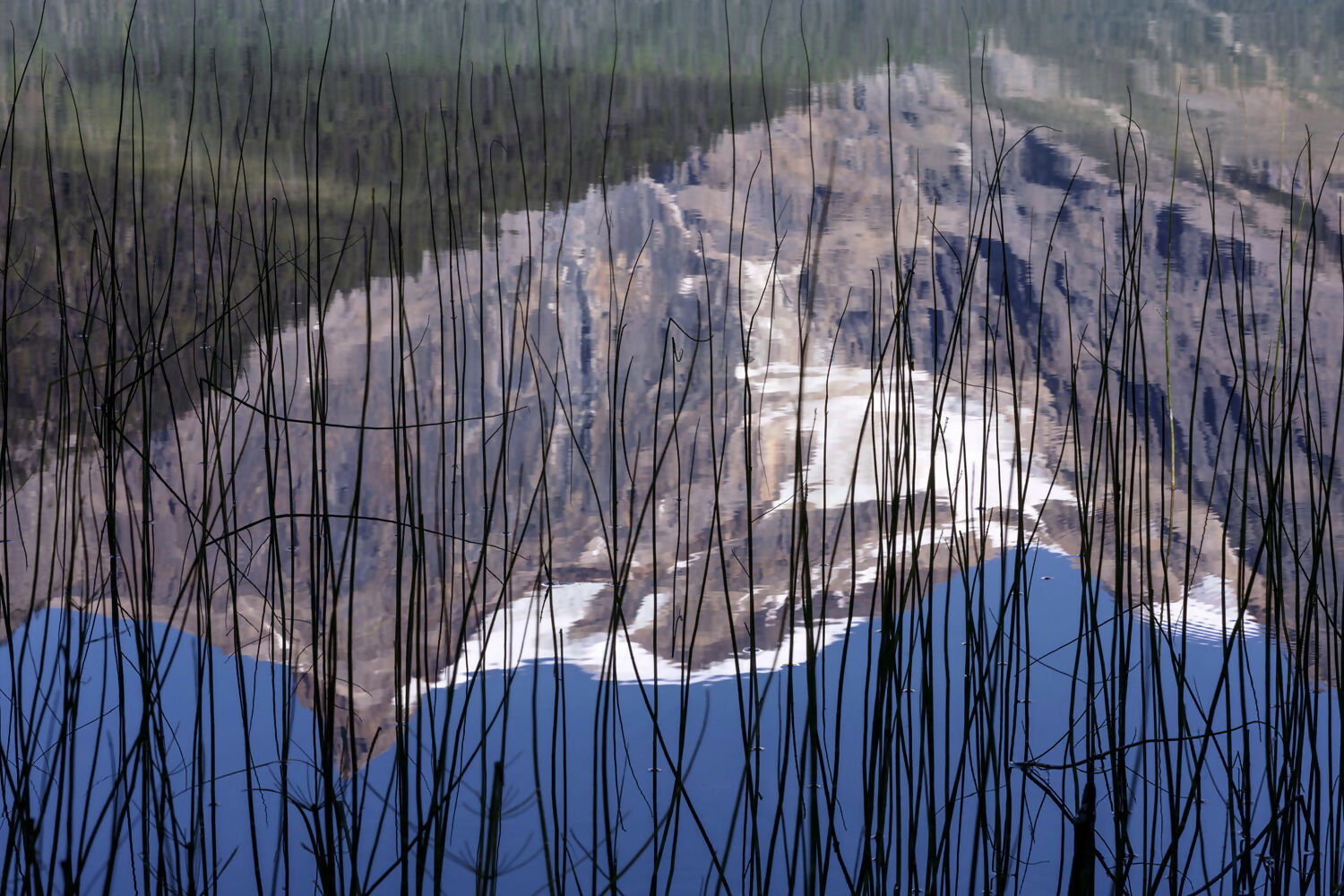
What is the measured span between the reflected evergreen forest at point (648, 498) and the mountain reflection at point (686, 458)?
0.04 m

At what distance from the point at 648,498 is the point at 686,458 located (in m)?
5.63

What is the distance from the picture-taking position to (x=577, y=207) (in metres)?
11.6

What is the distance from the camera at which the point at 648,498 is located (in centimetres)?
100

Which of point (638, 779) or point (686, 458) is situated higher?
point (638, 779)

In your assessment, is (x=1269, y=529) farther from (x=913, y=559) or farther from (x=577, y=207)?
(x=577, y=207)

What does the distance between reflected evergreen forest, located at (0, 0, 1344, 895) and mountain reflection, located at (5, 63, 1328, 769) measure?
0.12 ft

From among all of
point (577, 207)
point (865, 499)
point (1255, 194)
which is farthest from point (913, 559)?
point (1255, 194)

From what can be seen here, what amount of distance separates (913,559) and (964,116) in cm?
1533

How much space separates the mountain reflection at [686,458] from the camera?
120cm

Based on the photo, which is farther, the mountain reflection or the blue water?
the mountain reflection

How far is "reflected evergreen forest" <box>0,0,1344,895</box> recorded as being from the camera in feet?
3.74

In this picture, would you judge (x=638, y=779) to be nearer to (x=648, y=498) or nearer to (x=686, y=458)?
(x=648, y=498)

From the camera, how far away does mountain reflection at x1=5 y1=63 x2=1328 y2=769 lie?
1.20 metres

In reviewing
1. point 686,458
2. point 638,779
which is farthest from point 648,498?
point 686,458
